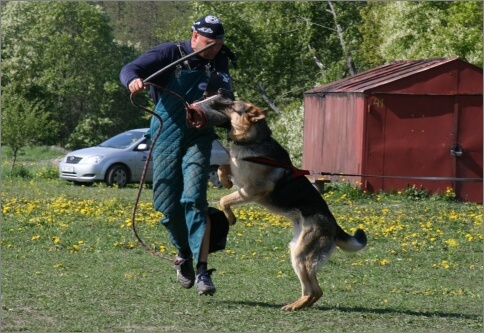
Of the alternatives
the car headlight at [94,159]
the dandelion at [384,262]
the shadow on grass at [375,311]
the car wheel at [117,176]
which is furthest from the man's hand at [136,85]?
the car headlight at [94,159]

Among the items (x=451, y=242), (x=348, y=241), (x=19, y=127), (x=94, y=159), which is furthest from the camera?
(x=19, y=127)

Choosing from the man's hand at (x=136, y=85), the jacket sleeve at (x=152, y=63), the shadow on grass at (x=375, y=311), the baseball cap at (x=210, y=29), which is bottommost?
the shadow on grass at (x=375, y=311)

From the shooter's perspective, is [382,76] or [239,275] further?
[382,76]

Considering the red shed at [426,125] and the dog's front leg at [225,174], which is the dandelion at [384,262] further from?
the red shed at [426,125]

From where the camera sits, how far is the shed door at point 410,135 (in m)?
21.1

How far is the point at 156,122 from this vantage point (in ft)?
25.8

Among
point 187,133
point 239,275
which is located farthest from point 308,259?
point 239,275

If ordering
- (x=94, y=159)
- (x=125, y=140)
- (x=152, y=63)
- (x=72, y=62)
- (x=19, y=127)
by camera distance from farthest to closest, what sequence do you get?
(x=72, y=62)
(x=19, y=127)
(x=125, y=140)
(x=94, y=159)
(x=152, y=63)

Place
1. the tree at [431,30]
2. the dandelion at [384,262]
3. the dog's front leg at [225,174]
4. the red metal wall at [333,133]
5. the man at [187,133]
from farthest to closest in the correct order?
→ the tree at [431,30], the red metal wall at [333,133], the dandelion at [384,262], the dog's front leg at [225,174], the man at [187,133]

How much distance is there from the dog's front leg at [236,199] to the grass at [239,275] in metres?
0.68

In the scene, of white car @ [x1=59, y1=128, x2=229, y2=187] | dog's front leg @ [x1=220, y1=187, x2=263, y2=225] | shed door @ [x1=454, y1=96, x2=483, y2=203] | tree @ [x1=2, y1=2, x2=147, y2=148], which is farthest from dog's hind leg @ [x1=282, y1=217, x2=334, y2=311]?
tree @ [x1=2, y1=2, x2=147, y2=148]

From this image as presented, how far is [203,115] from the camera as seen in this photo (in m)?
7.41

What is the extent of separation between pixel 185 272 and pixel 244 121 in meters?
1.36

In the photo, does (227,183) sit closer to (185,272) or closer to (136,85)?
(185,272)
